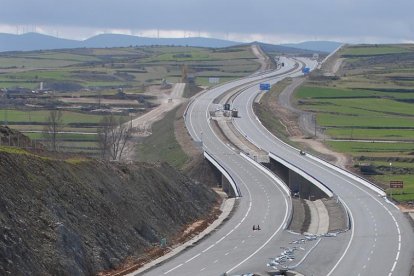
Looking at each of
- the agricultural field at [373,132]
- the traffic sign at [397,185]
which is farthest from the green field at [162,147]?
the traffic sign at [397,185]

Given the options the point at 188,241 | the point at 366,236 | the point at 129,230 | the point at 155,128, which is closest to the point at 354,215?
the point at 366,236

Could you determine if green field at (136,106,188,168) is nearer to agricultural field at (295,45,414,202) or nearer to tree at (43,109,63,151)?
tree at (43,109,63,151)

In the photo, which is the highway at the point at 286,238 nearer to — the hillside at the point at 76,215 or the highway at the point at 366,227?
the highway at the point at 366,227

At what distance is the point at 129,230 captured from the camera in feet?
190

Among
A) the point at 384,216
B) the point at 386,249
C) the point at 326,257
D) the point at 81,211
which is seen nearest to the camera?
the point at 81,211

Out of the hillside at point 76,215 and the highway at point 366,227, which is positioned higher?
the hillside at point 76,215

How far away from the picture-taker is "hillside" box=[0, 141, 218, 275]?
45.6 meters

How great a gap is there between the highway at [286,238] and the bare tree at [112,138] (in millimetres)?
13915

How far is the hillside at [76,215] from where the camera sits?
45.6m

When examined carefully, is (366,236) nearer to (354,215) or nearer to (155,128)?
(354,215)

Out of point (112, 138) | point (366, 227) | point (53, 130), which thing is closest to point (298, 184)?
point (112, 138)

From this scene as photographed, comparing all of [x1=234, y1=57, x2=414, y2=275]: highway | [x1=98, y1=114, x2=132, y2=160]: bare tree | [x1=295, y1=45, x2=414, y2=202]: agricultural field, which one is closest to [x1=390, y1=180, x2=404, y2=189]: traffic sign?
[x1=295, y1=45, x2=414, y2=202]: agricultural field

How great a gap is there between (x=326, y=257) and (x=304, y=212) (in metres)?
25.4

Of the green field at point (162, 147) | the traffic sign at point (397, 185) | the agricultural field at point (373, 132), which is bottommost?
the green field at point (162, 147)
